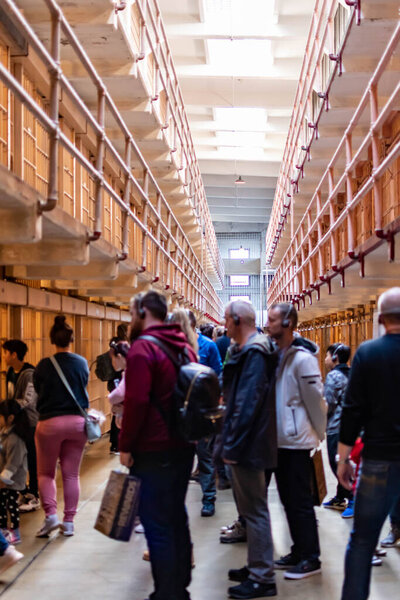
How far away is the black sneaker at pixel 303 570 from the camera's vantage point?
3961 millimetres

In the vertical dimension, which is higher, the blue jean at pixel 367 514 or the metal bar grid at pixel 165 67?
the metal bar grid at pixel 165 67

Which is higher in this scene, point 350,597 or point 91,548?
point 350,597

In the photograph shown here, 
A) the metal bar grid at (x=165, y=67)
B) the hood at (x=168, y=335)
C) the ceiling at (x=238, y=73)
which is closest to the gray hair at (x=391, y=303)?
the hood at (x=168, y=335)

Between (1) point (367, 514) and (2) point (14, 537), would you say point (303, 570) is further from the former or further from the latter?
(2) point (14, 537)

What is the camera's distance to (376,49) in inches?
280

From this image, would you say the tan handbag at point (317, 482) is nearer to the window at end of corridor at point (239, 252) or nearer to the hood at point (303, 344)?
the hood at point (303, 344)

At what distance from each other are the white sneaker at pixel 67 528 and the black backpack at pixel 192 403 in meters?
2.08

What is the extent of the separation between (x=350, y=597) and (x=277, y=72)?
14923 millimetres

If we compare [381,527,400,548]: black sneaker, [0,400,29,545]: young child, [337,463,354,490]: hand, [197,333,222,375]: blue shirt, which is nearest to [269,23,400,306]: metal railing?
[197,333,222,375]: blue shirt

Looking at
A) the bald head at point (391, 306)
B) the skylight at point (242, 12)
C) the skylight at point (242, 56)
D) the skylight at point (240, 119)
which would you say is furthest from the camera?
the skylight at point (240, 119)

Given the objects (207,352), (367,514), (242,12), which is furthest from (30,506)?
(242,12)

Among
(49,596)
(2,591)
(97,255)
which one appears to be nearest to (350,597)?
(49,596)

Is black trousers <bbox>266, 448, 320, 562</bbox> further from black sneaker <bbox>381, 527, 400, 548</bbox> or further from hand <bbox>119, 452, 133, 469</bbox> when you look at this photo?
hand <bbox>119, 452, 133, 469</bbox>

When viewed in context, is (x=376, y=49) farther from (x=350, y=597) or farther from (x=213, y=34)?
(x=213, y=34)
